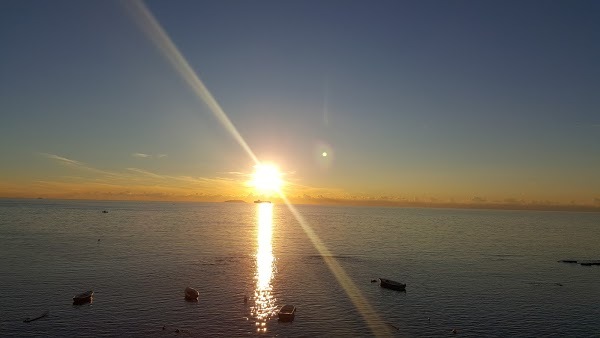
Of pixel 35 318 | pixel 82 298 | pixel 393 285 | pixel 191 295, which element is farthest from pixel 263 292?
pixel 35 318

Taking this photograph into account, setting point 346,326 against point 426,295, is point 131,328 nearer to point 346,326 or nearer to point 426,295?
point 346,326

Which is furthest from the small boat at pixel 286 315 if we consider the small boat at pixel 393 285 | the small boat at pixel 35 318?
the small boat at pixel 35 318

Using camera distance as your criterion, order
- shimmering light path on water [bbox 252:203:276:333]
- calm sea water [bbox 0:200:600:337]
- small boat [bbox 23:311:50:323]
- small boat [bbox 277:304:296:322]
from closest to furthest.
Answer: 1. small boat [bbox 23:311:50:323]
2. calm sea water [bbox 0:200:600:337]
3. small boat [bbox 277:304:296:322]
4. shimmering light path on water [bbox 252:203:276:333]

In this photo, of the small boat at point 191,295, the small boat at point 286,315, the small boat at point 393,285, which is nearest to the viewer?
the small boat at point 286,315

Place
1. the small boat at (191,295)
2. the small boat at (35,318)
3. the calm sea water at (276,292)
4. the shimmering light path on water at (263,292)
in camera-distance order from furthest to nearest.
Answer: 1. the small boat at (191,295)
2. the shimmering light path on water at (263,292)
3. the calm sea water at (276,292)
4. the small boat at (35,318)

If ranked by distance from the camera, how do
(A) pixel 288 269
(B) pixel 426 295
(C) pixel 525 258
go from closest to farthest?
(B) pixel 426 295, (A) pixel 288 269, (C) pixel 525 258

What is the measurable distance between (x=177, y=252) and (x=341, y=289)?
6568cm

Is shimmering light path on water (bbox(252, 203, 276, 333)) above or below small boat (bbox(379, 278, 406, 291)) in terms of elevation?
below

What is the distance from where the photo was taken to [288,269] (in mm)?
102062

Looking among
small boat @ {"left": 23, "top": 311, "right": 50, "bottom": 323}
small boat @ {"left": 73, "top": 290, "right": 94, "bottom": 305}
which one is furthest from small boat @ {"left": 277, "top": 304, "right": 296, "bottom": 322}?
small boat @ {"left": 23, "top": 311, "right": 50, "bottom": 323}

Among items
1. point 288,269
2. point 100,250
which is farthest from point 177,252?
point 288,269

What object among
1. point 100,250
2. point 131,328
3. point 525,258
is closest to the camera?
point 131,328

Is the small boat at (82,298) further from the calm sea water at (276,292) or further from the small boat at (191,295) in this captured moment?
the small boat at (191,295)

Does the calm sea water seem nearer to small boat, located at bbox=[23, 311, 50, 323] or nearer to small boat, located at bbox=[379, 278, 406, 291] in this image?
small boat, located at bbox=[23, 311, 50, 323]
